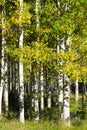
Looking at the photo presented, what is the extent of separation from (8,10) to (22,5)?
4.89 m

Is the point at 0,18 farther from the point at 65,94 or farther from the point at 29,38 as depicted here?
the point at 65,94

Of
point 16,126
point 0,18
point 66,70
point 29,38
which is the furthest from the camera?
point 29,38

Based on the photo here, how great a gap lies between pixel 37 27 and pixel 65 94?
170 inches

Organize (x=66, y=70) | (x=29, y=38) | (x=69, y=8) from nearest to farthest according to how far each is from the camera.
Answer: (x=66, y=70) < (x=69, y=8) < (x=29, y=38)

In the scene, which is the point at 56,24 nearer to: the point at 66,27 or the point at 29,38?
the point at 66,27

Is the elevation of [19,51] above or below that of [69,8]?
below

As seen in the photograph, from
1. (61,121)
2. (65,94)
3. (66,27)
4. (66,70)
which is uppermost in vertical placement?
(66,27)

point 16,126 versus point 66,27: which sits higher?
point 66,27

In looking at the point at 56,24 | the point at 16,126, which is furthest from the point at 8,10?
the point at 16,126

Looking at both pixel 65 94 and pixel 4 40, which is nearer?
pixel 65 94

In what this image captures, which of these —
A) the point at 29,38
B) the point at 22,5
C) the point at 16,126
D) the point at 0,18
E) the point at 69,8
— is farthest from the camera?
the point at 29,38

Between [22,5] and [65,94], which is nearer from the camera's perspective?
[65,94]

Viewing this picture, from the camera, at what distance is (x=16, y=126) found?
674 inches

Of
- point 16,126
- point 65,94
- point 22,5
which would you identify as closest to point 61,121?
point 65,94
